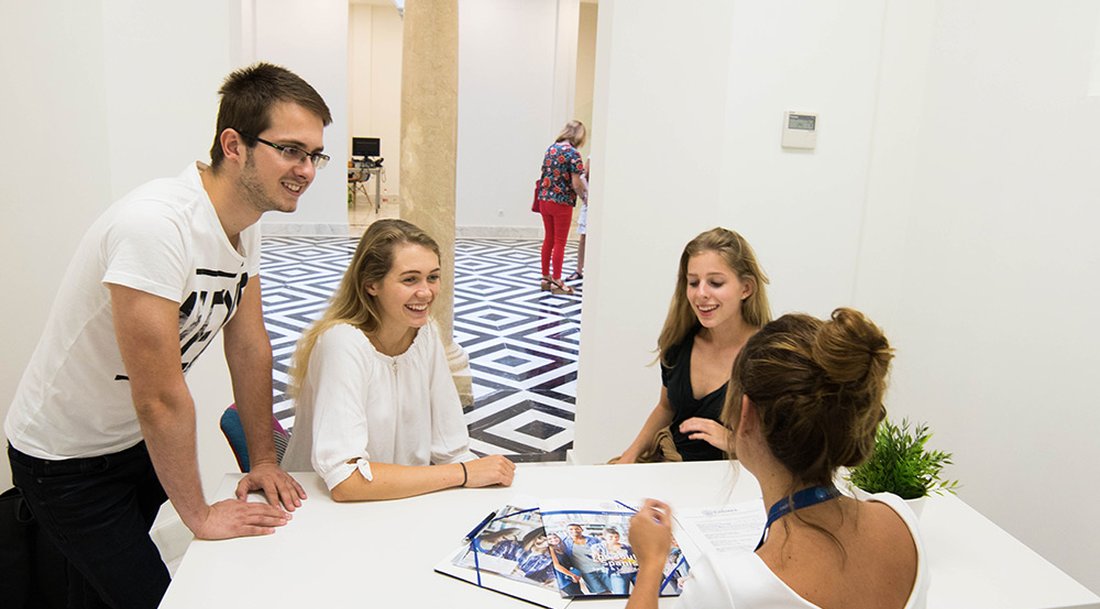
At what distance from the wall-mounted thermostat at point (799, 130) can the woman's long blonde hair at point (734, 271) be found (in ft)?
3.84

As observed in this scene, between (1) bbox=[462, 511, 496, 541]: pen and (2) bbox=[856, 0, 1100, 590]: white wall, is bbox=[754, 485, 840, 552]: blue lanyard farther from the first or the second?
(2) bbox=[856, 0, 1100, 590]: white wall

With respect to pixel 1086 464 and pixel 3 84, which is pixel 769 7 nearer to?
pixel 1086 464

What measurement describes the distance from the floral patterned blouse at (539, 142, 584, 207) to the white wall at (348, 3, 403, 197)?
24.3 feet

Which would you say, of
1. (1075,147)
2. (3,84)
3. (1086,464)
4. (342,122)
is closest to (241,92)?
(3,84)

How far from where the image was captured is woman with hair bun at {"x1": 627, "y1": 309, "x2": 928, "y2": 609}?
1249 millimetres

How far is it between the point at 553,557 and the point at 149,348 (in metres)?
0.94

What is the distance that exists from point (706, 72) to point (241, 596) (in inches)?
109

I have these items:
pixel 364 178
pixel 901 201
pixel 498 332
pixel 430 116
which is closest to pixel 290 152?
pixel 901 201

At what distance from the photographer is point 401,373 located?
2201 millimetres

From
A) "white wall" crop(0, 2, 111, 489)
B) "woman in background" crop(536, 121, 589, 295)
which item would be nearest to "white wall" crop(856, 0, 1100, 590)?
"white wall" crop(0, 2, 111, 489)

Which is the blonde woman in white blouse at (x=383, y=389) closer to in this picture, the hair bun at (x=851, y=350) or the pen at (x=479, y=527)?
the pen at (x=479, y=527)

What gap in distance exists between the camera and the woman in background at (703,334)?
8.27ft

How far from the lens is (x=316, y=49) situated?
37.9 ft

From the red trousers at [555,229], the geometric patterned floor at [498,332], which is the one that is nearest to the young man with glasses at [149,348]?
the geometric patterned floor at [498,332]
